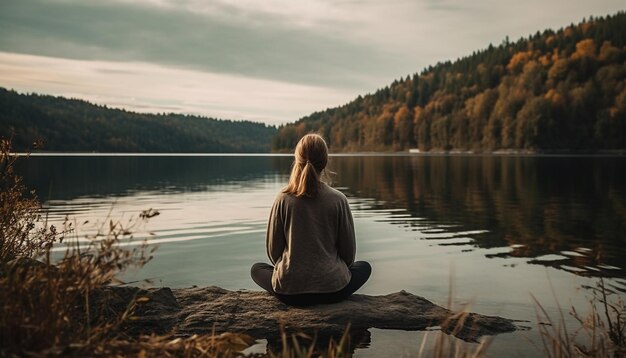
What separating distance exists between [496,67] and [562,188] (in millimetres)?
144714

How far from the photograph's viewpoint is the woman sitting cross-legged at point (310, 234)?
22.5ft

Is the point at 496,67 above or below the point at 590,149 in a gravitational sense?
above

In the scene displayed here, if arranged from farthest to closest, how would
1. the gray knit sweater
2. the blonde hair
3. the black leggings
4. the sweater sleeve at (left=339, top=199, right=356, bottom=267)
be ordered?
the black leggings < the sweater sleeve at (left=339, top=199, right=356, bottom=267) < the gray knit sweater < the blonde hair

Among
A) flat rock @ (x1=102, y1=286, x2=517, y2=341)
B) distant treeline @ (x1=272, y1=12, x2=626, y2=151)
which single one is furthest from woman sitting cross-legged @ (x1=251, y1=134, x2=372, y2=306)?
distant treeline @ (x1=272, y1=12, x2=626, y2=151)

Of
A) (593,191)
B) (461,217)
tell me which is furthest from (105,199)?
(593,191)

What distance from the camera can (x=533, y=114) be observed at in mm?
111875

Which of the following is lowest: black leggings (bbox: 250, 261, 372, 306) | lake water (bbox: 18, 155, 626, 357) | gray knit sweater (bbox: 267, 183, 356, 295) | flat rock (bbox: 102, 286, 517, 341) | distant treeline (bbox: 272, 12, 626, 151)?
lake water (bbox: 18, 155, 626, 357)

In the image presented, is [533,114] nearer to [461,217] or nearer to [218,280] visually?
[461,217]

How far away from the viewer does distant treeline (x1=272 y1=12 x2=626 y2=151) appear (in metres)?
114

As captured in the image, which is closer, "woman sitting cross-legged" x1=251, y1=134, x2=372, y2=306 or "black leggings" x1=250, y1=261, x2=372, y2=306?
"woman sitting cross-legged" x1=251, y1=134, x2=372, y2=306

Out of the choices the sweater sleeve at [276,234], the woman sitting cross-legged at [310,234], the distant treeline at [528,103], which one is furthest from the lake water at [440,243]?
the distant treeline at [528,103]

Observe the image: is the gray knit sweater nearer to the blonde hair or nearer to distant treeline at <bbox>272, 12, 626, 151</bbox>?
the blonde hair

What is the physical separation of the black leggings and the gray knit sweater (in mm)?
134

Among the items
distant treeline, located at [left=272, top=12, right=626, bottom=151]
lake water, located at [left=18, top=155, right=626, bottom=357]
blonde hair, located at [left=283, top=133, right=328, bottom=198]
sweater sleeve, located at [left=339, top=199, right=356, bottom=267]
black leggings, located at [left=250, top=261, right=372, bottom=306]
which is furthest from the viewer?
distant treeline, located at [left=272, top=12, right=626, bottom=151]
